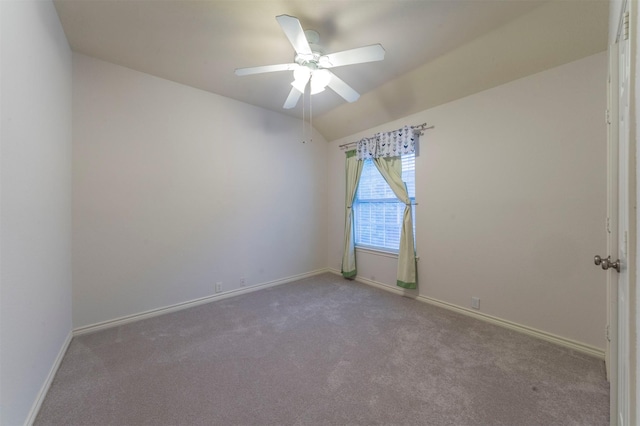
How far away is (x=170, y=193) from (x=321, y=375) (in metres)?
2.44

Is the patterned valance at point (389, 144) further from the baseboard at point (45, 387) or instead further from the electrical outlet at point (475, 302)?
the baseboard at point (45, 387)

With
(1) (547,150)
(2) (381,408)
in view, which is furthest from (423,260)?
(2) (381,408)

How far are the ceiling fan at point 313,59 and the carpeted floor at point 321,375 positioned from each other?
223 centimetres

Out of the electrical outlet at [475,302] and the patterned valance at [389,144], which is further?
the patterned valance at [389,144]

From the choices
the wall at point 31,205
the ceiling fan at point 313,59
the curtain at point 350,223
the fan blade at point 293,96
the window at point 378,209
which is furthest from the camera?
the curtain at point 350,223

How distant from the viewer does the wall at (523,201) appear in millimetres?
2043

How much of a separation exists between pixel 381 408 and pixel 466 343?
45.1 inches

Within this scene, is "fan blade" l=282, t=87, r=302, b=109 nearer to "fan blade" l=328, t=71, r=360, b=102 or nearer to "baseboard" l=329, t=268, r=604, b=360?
"fan blade" l=328, t=71, r=360, b=102

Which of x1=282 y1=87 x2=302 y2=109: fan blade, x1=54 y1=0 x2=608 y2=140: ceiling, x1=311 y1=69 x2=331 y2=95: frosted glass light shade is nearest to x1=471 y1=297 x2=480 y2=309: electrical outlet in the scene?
x1=54 y1=0 x2=608 y2=140: ceiling

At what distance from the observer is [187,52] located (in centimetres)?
233

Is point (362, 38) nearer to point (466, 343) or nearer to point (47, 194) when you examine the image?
point (47, 194)

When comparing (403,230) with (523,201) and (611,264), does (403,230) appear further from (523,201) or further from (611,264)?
(611,264)

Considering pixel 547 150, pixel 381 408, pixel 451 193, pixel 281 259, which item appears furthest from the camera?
pixel 281 259

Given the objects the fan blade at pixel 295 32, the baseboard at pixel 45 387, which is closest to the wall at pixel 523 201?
the fan blade at pixel 295 32
